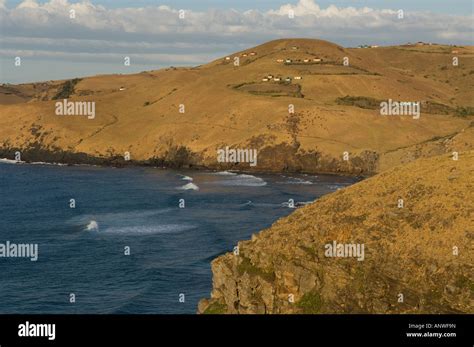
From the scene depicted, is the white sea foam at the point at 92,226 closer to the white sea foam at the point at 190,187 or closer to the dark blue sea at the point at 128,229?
the dark blue sea at the point at 128,229

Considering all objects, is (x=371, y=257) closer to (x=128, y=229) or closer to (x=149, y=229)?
(x=149, y=229)

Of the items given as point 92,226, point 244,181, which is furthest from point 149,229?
point 244,181

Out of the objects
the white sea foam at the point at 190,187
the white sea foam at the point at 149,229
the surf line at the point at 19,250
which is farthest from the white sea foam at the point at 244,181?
the surf line at the point at 19,250

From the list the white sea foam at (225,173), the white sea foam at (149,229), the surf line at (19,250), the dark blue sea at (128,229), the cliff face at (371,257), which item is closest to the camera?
the cliff face at (371,257)
